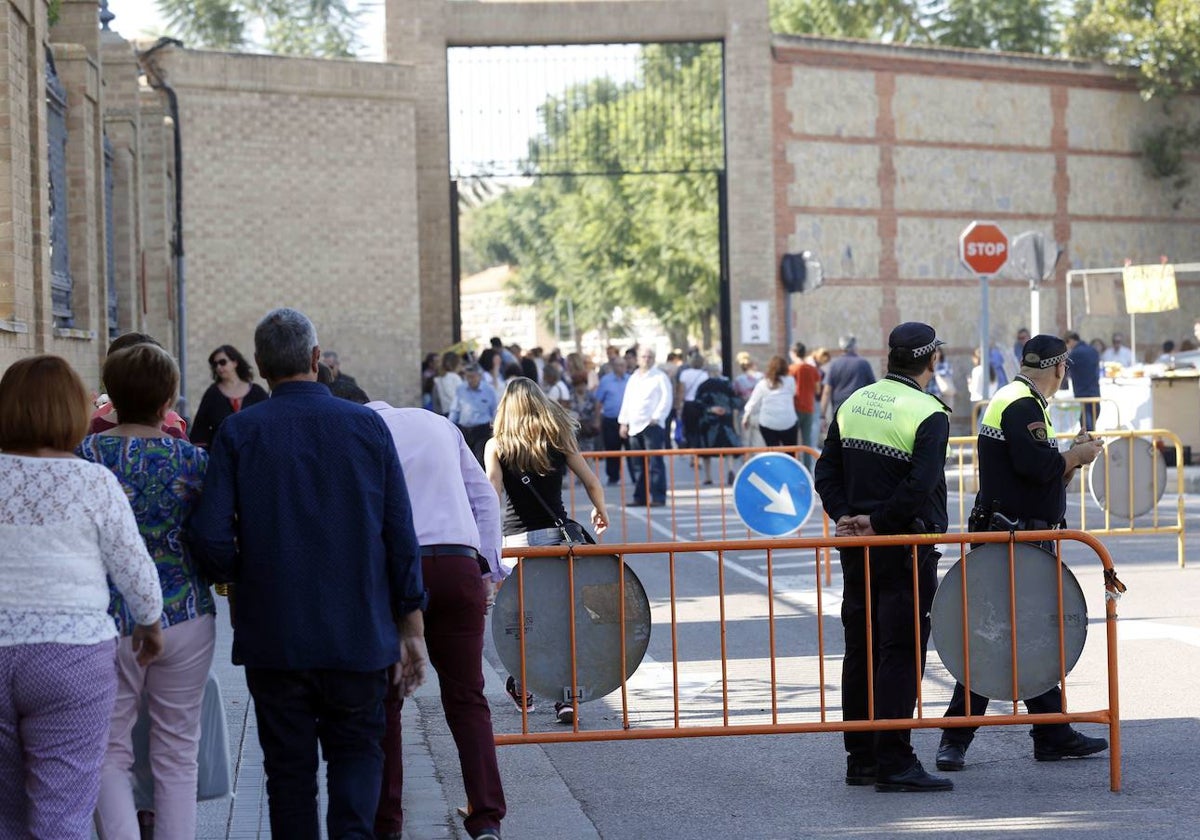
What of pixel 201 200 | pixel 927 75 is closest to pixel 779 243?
pixel 927 75

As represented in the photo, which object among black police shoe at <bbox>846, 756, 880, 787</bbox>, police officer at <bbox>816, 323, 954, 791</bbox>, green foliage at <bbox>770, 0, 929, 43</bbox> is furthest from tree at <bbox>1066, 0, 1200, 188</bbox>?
black police shoe at <bbox>846, 756, 880, 787</bbox>

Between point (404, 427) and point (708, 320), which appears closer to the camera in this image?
point (404, 427)

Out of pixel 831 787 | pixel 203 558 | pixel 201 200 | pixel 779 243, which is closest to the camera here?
pixel 203 558

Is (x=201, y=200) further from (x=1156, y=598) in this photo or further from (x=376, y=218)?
(x=1156, y=598)

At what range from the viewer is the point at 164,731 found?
507cm

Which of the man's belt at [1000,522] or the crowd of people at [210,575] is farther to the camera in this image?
the man's belt at [1000,522]

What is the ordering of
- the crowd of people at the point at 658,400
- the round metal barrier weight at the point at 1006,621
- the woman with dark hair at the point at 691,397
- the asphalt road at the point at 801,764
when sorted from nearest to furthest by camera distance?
the asphalt road at the point at 801,764 < the round metal barrier weight at the point at 1006,621 < the crowd of people at the point at 658,400 < the woman with dark hair at the point at 691,397

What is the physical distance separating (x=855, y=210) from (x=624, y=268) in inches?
1163

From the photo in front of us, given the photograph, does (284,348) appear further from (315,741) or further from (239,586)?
(315,741)

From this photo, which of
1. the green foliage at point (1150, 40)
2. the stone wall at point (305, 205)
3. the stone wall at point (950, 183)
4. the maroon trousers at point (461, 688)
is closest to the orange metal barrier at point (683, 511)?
the maroon trousers at point (461, 688)

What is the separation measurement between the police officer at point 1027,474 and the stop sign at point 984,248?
11319 mm

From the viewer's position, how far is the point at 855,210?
3353 cm

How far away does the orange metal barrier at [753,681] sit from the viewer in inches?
264

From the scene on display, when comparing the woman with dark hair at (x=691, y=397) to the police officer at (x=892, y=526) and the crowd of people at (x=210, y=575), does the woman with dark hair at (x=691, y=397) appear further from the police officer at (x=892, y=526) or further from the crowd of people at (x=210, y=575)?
the crowd of people at (x=210, y=575)
